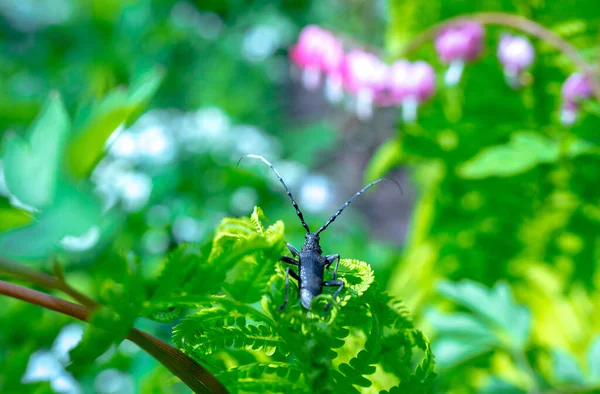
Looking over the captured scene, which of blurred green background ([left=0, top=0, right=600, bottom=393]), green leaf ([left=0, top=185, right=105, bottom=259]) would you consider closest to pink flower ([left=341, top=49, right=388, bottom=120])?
blurred green background ([left=0, top=0, right=600, bottom=393])

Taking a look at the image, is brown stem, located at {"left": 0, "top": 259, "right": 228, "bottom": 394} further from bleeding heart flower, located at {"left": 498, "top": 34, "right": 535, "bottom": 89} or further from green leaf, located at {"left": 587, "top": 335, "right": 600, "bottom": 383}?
bleeding heart flower, located at {"left": 498, "top": 34, "right": 535, "bottom": 89}

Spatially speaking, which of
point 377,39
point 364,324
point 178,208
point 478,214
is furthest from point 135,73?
point 377,39

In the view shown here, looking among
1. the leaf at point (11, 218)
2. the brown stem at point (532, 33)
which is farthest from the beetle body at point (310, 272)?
the brown stem at point (532, 33)

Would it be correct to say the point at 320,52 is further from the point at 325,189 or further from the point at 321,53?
the point at 325,189

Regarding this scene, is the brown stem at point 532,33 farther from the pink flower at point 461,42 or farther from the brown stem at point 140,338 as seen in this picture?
the brown stem at point 140,338

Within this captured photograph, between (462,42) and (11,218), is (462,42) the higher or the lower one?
the higher one

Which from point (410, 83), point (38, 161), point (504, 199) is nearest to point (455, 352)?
point (504, 199)
